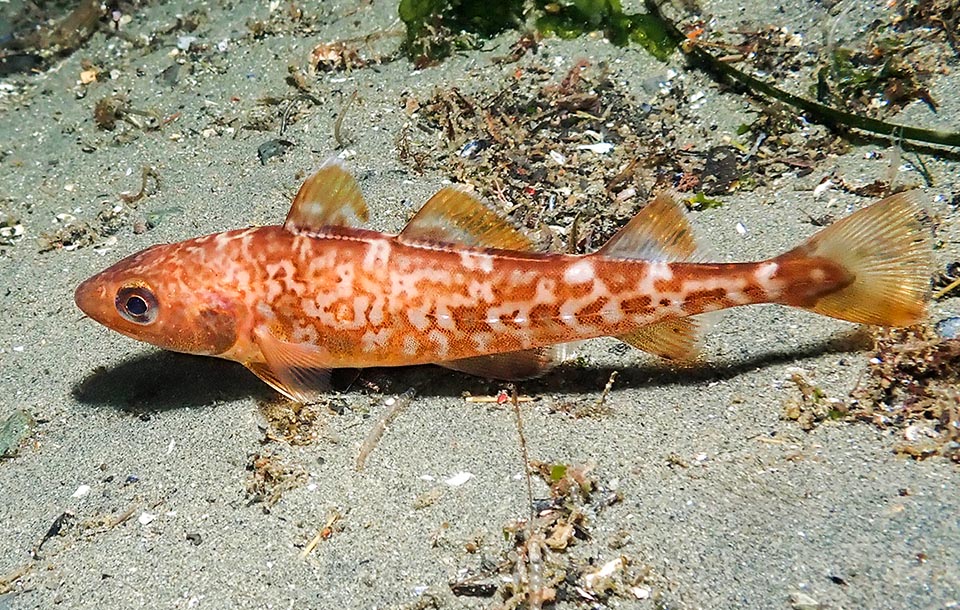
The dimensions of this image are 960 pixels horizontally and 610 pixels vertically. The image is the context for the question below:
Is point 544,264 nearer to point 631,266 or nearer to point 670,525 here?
point 631,266

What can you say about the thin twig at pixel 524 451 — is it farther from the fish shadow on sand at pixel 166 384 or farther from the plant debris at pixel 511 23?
the plant debris at pixel 511 23

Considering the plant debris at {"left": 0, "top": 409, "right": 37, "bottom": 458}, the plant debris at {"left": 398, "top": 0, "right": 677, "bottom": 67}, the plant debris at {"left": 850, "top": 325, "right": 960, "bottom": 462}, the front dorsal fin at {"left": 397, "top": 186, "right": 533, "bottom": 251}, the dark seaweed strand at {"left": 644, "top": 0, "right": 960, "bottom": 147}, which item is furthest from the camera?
the plant debris at {"left": 398, "top": 0, "right": 677, "bottom": 67}

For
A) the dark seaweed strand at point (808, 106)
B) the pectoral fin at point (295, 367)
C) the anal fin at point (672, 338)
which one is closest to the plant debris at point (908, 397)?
the anal fin at point (672, 338)

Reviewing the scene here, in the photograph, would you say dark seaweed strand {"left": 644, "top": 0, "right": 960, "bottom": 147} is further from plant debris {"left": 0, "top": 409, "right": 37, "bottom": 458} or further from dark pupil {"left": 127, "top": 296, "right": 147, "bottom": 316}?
plant debris {"left": 0, "top": 409, "right": 37, "bottom": 458}

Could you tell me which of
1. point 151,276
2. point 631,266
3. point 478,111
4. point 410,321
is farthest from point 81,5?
point 631,266

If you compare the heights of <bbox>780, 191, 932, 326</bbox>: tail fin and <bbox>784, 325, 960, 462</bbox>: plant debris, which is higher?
<bbox>780, 191, 932, 326</bbox>: tail fin

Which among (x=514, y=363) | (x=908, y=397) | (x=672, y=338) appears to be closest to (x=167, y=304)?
(x=514, y=363)

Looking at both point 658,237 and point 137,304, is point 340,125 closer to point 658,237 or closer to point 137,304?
point 137,304

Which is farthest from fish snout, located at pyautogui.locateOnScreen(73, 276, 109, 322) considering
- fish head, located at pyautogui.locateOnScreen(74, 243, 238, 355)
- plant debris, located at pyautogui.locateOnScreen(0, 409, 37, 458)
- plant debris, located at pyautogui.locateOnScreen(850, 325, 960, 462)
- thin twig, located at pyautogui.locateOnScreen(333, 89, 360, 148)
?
plant debris, located at pyautogui.locateOnScreen(850, 325, 960, 462)
